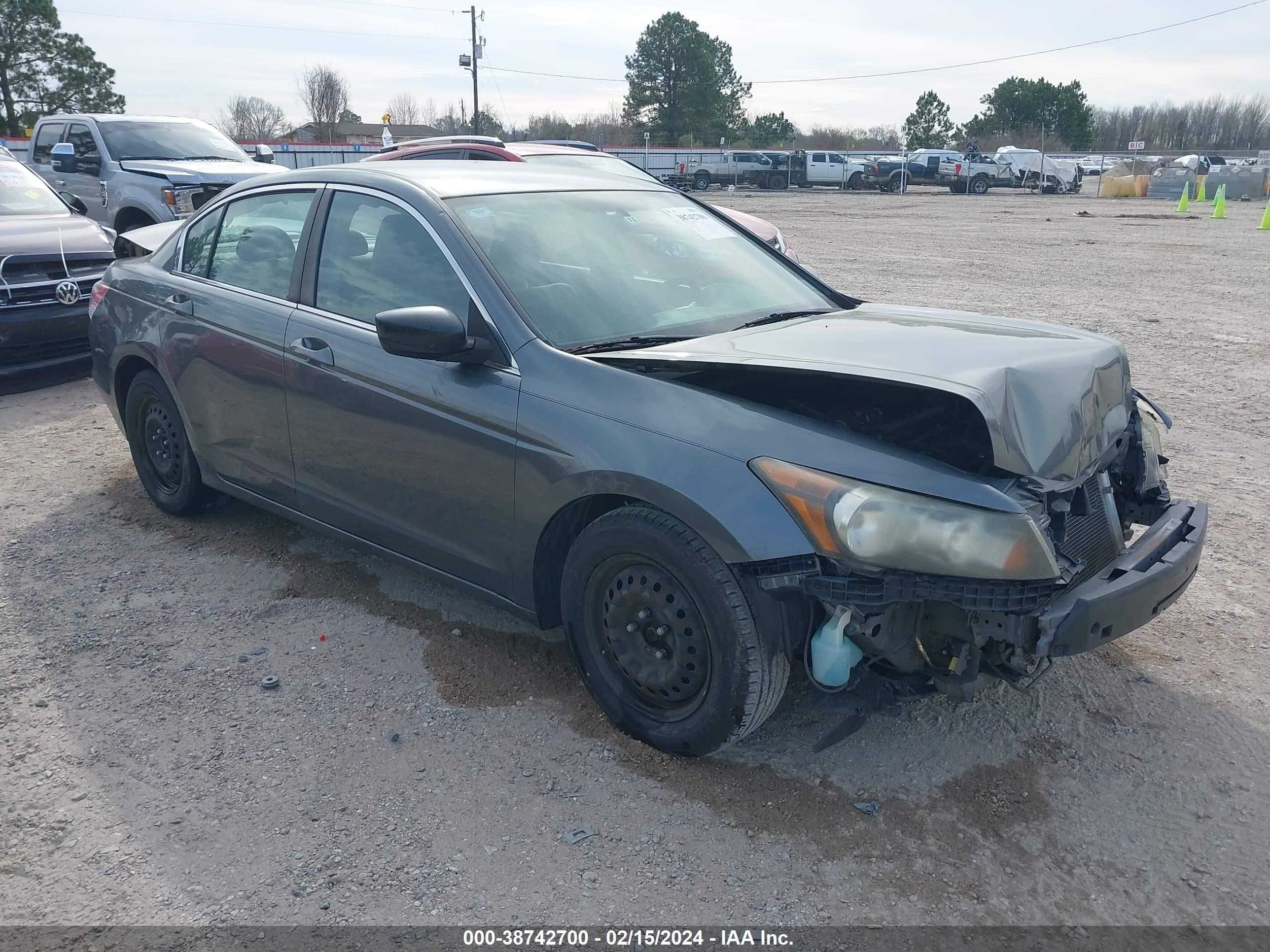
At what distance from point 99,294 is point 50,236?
3.52 meters

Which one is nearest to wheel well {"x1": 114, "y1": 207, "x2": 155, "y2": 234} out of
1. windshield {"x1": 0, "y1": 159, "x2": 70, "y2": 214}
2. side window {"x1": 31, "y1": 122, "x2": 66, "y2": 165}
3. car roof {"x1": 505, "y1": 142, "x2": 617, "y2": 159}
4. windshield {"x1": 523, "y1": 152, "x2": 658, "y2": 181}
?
windshield {"x1": 0, "y1": 159, "x2": 70, "y2": 214}

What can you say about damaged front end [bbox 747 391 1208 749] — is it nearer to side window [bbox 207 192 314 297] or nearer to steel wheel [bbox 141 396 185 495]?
side window [bbox 207 192 314 297]

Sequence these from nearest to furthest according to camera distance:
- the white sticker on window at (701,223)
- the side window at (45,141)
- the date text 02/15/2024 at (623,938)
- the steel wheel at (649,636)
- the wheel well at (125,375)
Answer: the date text 02/15/2024 at (623,938) < the steel wheel at (649,636) < the white sticker on window at (701,223) < the wheel well at (125,375) < the side window at (45,141)

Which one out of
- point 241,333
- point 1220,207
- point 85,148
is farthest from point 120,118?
point 1220,207

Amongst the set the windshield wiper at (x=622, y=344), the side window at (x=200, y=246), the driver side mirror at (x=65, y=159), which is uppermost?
the driver side mirror at (x=65, y=159)

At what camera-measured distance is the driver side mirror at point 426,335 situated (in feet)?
10.4

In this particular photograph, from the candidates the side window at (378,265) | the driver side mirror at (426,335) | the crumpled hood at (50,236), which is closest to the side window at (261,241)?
the side window at (378,265)

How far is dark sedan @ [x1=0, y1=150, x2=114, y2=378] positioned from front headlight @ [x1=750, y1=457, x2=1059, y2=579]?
704cm

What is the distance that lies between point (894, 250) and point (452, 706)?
54.1ft

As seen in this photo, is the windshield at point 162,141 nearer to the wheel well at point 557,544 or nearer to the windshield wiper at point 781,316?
the windshield wiper at point 781,316

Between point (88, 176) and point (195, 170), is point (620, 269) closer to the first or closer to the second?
point (195, 170)

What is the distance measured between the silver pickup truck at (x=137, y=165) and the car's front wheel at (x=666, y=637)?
30.5ft

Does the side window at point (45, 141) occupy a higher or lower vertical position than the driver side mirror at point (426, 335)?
higher

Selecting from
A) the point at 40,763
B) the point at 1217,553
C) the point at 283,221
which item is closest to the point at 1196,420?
the point at 1217,553
